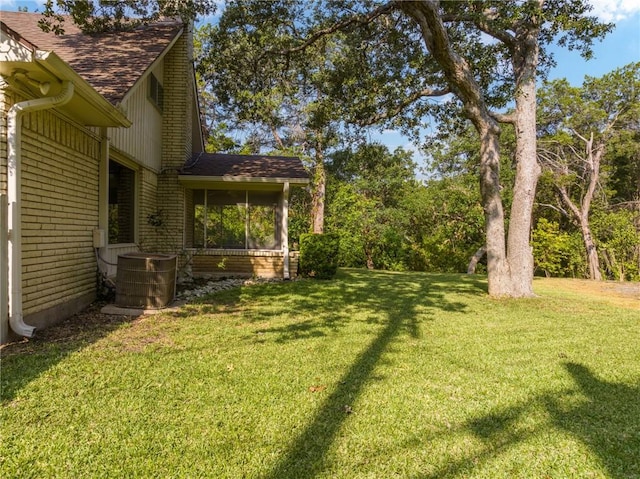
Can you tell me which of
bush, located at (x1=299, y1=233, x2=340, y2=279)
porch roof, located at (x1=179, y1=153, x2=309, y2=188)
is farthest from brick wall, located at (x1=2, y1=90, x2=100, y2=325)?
bush, located at (x1=299, y1=233, x2=340, y2=279)

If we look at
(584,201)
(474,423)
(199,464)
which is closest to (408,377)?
(474,423)

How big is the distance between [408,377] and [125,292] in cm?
433

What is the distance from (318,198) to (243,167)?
338 inches

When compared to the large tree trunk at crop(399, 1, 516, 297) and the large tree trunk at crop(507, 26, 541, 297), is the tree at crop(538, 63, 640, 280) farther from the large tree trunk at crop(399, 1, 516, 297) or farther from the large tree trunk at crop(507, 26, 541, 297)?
the large tree trunk at crop(399, 1, 516, 297)

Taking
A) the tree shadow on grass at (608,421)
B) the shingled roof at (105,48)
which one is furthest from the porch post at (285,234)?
the tree shadow on grass at (608,421)

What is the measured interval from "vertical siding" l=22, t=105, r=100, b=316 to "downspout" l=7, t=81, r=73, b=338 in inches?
9.7

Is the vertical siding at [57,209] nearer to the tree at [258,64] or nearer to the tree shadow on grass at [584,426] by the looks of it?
the tree at [258,64]

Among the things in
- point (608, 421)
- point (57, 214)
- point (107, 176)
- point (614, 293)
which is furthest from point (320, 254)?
point (608, 421)

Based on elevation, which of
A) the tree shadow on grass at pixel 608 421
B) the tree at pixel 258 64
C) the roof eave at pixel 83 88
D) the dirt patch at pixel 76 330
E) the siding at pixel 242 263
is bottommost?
the tree shadow on grass at pixel 608 421

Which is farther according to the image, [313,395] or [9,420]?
[313,395]

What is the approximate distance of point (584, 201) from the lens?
59.6 ft

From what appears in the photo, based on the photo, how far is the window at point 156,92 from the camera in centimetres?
910

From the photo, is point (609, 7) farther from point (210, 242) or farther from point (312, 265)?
point (210, 242)

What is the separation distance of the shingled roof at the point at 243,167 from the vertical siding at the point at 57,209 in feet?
13.4
